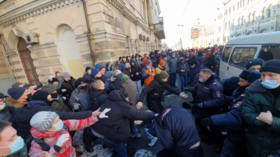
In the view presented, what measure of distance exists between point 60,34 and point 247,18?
1543 inches

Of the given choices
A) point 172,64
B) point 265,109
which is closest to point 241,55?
point 172,64

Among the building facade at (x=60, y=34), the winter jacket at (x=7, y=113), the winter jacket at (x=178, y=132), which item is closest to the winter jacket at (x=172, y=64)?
the building facade at (x=60, y=34)

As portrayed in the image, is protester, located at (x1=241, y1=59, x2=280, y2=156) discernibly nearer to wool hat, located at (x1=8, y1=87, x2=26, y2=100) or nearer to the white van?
the white van

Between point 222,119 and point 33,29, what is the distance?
8.86 metres

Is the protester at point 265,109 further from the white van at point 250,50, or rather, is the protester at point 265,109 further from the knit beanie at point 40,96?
the knit beanie at point 40,96

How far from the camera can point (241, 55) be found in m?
3.64

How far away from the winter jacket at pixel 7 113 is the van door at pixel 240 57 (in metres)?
5.59

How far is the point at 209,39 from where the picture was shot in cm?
4856

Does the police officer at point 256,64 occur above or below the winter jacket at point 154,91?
above

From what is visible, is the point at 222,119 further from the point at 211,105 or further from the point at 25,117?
the point at 25,117

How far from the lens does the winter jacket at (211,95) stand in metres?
2.10

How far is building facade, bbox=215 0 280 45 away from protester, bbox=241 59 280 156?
3195 centimetres

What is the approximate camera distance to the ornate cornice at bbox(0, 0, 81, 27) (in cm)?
530

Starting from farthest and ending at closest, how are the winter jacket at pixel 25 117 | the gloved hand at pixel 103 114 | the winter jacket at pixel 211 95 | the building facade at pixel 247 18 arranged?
1. the building facade at pixel 247 18
2. the winter jacket at pixel 211 95
3. the gloved hand at pixel 103 114
4. the winter jacket at pixel 25 117
